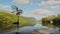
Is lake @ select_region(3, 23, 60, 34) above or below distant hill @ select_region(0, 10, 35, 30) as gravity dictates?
below

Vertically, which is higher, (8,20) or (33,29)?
(8,20)

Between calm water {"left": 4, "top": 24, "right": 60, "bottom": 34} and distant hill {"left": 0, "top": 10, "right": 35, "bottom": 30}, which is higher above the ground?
distant hill {"left": 0, "top": 10, "right": 35, "bottom": 30}

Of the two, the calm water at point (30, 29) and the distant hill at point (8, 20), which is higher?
the distant hill at point (8, 20)

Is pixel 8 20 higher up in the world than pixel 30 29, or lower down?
higher up

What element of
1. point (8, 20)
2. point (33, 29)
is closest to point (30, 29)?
point (33, 29)

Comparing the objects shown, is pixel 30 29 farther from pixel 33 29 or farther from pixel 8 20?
pixel 8 20

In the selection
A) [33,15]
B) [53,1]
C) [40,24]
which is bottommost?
[40,24]

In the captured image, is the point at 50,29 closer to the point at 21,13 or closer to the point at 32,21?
the point at 32,21

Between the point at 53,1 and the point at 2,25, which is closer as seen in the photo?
the point at 2,25

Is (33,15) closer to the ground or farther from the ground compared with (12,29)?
farther from the ground

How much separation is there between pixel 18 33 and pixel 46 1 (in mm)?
963

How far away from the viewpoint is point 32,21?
2898 mm

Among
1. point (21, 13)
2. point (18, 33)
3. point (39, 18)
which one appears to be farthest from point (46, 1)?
point (18, 33)

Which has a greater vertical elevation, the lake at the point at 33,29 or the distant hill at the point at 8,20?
the distant hill at the point at 8,20
